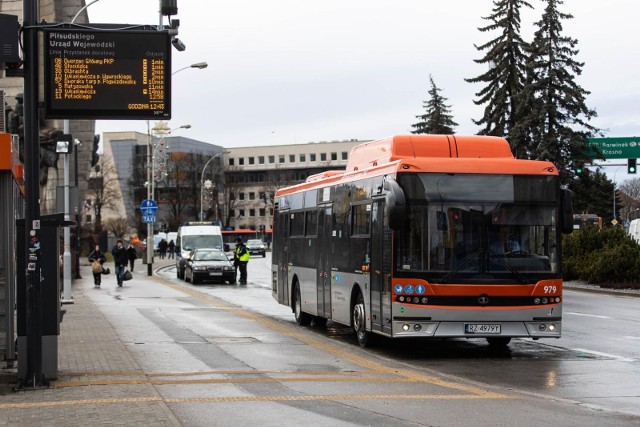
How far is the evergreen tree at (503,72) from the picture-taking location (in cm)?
5172

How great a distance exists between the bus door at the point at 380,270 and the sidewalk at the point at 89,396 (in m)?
3.74

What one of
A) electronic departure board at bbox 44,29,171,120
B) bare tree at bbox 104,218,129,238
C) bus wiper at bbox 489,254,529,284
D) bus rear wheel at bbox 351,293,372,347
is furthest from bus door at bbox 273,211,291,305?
bare tree at bbox 104,218,129,238

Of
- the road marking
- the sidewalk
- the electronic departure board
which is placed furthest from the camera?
the electronic departure board

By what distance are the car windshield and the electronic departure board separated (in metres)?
30.6

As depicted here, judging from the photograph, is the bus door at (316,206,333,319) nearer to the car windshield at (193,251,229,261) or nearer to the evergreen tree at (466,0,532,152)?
the car windshield at (193,251,229,261)

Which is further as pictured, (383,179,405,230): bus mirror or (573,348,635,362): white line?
(573,348,635,362): white line

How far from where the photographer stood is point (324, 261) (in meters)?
18.8

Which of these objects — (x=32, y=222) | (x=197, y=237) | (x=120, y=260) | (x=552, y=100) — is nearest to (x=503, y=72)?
(x=552, y=100)

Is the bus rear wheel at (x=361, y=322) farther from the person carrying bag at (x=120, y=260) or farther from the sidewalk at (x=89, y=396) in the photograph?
the person carrying bag at (x=120, y=260)

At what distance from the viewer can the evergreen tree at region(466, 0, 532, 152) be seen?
2036 inches

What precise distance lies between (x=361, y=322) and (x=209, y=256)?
27.3 meters

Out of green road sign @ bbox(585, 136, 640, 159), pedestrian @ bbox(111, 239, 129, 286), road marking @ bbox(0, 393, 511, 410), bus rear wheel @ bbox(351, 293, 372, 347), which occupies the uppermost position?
green road sign @ bbox(585, 136, 640, 159)

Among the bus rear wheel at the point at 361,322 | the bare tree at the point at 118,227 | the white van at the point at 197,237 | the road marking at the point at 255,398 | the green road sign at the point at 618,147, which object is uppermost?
the green road sign at the point at 618,147

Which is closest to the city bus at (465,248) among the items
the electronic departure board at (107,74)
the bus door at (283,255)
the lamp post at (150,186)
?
the electronic departure board at (107,74)
